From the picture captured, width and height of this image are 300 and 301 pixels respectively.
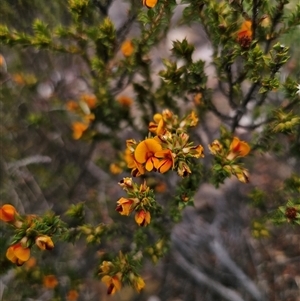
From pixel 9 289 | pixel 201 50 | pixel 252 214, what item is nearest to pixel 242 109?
pixel 252 214

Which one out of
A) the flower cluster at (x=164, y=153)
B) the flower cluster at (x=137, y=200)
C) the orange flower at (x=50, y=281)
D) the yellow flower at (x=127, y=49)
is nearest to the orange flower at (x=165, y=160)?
→ the flower cluster at (x=164, y=153)

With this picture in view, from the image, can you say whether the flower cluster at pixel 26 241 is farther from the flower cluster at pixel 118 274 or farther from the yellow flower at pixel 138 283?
the yellow flower at pixel 138 283

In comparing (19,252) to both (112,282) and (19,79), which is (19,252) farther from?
(19,79)

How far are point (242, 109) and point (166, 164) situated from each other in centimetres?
67

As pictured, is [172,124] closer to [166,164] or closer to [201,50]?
[166,164]

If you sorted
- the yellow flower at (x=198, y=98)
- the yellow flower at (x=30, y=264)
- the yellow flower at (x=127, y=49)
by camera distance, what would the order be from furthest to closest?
the yellow flower at (x=30, y=264), the yellow flower at (x=127, y=49), the yellow flower at (x=198, y=98)

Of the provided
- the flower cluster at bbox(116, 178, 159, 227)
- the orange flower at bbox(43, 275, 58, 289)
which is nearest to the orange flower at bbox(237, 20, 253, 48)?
the flower cluster at bbox(116, 178, 159, 227)

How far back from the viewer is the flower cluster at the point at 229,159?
159 centimetres

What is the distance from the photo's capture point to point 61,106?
2.83m

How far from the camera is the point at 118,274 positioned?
170cm

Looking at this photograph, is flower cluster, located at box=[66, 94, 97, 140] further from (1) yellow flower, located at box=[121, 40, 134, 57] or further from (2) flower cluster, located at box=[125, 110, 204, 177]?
(2) flower cluster, located at box=[125, 110, 204, 177]

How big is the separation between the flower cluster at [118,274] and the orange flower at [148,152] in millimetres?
474

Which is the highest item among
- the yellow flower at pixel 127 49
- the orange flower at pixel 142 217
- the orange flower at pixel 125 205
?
the yellow flower at pixel 127 49

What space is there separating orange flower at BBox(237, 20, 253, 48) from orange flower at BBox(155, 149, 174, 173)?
0.49 meters
